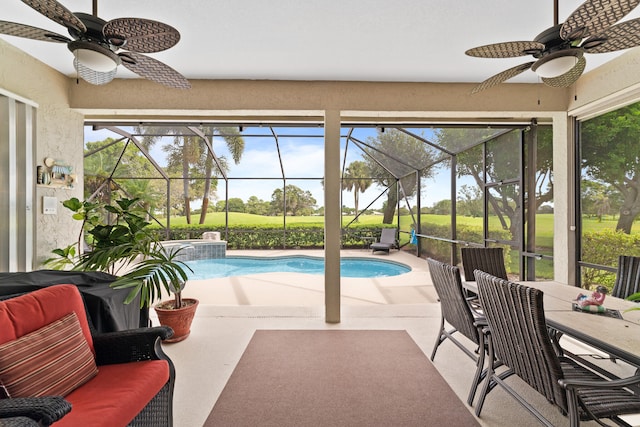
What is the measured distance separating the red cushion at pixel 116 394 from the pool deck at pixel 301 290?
2981 mm

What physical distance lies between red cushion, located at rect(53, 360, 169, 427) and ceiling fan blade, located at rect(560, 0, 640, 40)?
2.86 meters

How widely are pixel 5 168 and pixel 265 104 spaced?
2779mm

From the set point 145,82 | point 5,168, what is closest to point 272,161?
point 145,82

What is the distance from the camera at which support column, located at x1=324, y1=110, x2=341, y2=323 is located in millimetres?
3984

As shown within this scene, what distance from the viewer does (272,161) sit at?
12438mm

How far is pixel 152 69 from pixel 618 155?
4892 mm

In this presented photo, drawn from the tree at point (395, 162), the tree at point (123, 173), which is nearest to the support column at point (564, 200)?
the tree at point (395, 162)

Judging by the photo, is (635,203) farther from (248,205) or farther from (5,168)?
(248,205)

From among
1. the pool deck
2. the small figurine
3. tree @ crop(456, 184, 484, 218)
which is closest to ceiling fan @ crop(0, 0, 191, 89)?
the small figurine

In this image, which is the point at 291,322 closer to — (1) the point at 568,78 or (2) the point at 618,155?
(1) the point at 568,78

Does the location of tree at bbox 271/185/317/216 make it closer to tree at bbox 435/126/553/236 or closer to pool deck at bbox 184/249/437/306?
pool deck at bbox 184/249/437/306

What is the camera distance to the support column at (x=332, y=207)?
3984 mm

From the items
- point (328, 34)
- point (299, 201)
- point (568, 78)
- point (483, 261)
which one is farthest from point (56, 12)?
point (299, 201)

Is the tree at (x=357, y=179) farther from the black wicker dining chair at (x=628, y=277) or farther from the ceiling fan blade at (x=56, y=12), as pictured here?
the ceiling fan blade at (x=56, y=12)
